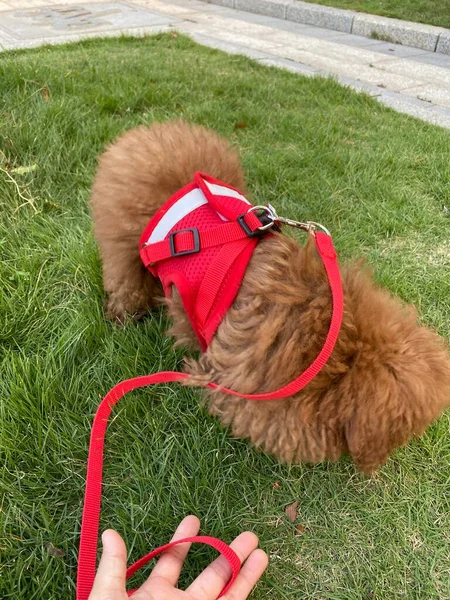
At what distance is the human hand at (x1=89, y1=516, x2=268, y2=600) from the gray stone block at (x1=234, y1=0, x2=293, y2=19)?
7.99 metres

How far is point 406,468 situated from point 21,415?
1268 mm

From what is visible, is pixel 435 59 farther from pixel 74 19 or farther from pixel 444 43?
pixel 74 19

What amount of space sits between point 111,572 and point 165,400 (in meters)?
0.68

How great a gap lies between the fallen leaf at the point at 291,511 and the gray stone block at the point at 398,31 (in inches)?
244

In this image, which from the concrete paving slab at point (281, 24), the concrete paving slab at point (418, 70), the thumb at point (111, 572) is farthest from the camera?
the concrete paving slab at point (281, 24)

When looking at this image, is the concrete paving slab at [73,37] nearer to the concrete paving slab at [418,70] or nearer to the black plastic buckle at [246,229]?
the concrete paving slab at [418,70]

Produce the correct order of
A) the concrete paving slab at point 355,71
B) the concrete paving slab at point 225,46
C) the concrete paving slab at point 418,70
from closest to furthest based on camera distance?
the concrete paving slab at point 355,71 → the concrete paving slab at point 418,70 → the concrete paving slab at point 225,46

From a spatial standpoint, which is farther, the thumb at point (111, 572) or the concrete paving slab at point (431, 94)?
the concrete paving slab at point (431, 94)

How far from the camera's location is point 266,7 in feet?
25.3

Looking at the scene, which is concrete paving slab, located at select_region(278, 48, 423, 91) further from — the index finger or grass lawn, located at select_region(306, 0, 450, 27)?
the index finger

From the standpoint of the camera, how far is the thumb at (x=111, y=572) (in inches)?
41.2

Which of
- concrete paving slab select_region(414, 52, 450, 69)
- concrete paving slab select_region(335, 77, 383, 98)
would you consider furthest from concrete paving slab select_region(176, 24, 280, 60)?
concrete paving slab select_region(414, 52, 450, 69)

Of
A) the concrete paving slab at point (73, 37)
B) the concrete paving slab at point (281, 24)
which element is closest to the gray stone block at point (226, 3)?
the concrete paving slab at point (281, 24)

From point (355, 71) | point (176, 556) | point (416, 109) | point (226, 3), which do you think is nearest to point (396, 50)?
point (355, 71)
